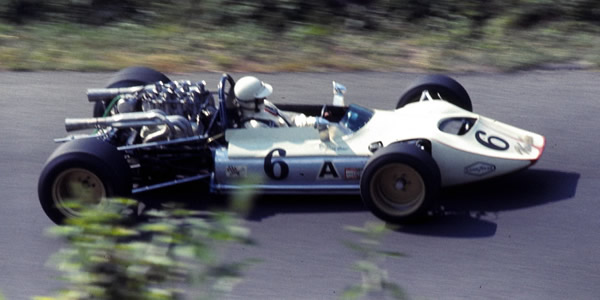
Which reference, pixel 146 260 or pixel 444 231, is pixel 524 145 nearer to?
pixel 444 231

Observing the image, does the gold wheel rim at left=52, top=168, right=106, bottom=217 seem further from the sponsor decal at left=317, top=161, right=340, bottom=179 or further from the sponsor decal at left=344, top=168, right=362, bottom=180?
the sponsor decal at left=344, top=168, right=362, bottom=180

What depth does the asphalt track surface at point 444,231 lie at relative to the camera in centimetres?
617

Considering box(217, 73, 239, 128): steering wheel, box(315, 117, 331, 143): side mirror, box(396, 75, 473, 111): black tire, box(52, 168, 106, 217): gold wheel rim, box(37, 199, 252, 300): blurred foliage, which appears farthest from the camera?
box(396, 75, 473, 111): black tire

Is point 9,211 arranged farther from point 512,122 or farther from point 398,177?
point 512,122

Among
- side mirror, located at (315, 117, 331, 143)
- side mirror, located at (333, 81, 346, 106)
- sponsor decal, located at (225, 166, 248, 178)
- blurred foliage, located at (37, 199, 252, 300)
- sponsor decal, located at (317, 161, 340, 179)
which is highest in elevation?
blurred foliage, located at (37, 199, 252, 300)

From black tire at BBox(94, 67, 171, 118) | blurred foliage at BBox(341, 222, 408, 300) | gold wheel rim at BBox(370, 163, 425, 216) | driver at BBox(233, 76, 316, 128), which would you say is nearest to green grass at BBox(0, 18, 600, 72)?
black tire at BBox(94, 67, 171, 118)

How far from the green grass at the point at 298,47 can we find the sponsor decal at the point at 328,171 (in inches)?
155

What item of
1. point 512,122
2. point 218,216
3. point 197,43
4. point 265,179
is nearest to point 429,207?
point 265,179

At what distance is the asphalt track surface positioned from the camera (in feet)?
20.2

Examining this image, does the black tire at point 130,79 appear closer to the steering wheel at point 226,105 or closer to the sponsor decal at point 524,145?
the steering wheel at point 226,105

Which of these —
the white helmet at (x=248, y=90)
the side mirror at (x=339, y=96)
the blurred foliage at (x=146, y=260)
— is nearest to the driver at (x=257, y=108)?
the white helmet at (x=248, y=90)

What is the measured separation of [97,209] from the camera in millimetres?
3080

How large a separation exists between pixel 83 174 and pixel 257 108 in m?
1.58

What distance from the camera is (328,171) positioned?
7.14 metres
